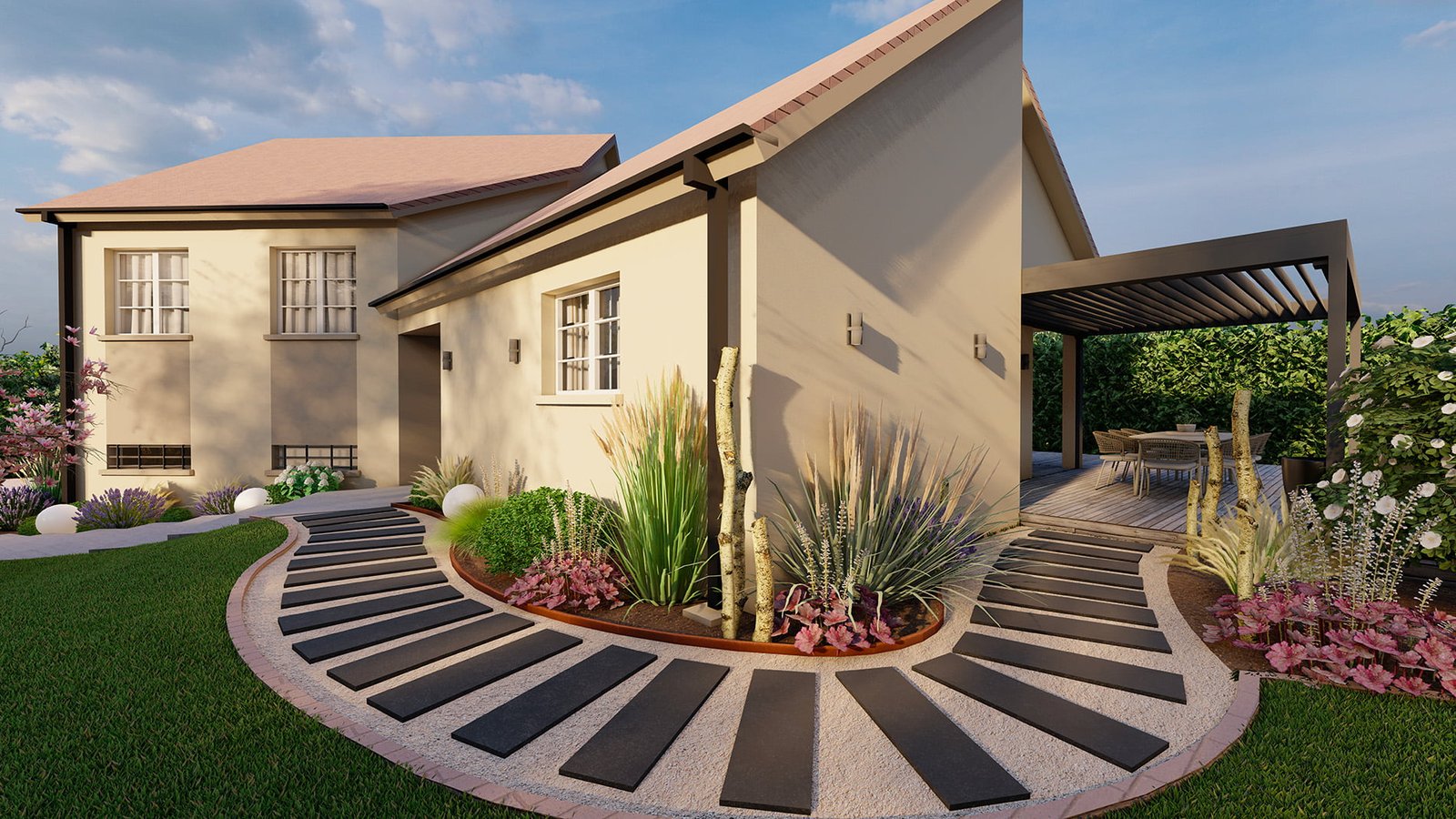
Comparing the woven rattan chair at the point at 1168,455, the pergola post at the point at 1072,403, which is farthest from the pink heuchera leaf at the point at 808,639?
the pergola post at the point at 1072,403

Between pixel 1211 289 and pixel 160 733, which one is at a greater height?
pixel 1211 289

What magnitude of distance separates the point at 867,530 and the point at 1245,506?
2.73 m

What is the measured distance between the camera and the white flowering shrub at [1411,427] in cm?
455

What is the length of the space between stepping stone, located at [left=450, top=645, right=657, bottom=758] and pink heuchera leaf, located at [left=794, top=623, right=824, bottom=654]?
906 millimetres

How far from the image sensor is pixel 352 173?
1252 centimetres

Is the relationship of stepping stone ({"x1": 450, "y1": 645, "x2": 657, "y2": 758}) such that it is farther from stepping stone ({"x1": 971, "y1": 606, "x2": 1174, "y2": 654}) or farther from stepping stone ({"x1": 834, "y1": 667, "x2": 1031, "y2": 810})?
stepping stone ({"x1": 971, "y1": 606, "x2": 1174, "y2": 654})

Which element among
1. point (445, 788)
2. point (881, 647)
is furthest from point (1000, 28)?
point (445, 788)

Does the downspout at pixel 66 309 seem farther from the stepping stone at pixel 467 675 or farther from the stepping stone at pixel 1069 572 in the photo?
the stepping stone at pixel 1069 572

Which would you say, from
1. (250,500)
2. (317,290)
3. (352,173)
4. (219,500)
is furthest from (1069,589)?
(352,173)

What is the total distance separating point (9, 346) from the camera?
25.8 feet

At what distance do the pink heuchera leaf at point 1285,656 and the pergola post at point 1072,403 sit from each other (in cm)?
938

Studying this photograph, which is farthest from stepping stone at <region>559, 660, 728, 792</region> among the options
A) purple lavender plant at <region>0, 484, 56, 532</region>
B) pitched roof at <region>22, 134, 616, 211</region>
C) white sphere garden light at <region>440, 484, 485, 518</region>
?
purple lavender plant at <region>0, 484, 56, 532</region>

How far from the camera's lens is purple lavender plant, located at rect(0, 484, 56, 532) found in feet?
33.8

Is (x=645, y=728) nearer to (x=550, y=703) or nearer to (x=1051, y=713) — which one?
(x=550, y=703)
